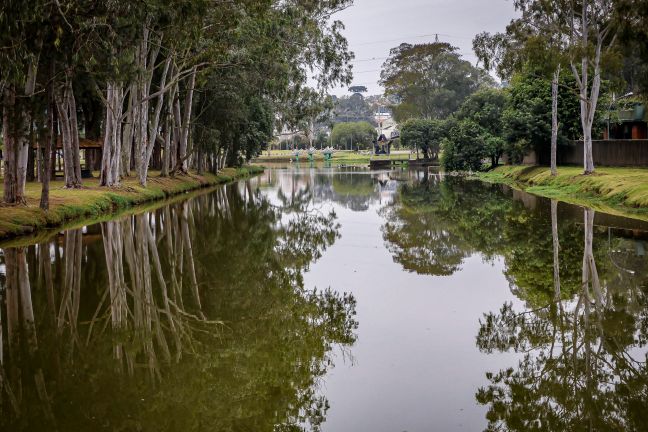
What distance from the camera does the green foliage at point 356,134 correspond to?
6216 inches

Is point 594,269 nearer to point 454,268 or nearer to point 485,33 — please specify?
point 454,268

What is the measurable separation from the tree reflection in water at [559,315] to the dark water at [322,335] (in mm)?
36

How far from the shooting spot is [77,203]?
2833cm

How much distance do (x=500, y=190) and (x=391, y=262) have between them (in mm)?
30978

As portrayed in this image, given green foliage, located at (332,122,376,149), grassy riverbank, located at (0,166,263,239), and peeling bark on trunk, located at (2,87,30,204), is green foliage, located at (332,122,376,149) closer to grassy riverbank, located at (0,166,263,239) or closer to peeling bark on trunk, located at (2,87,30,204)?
grassy riverbank, located at (0,166,263,239)

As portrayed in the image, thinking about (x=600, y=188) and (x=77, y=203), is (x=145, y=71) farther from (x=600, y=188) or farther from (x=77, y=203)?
(x=600, y=188)

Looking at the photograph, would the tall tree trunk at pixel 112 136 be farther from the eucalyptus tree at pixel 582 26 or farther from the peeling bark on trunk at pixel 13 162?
the eucalyptus tree at pixel 582 26

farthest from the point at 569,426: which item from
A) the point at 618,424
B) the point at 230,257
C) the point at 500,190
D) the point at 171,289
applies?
the point at 500,190

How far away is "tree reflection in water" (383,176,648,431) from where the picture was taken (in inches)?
296

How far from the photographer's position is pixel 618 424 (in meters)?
6.94

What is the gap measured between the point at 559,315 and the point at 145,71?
23727 mm

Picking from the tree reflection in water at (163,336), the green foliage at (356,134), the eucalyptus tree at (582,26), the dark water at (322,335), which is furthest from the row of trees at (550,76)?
the green foliage at (356,134)

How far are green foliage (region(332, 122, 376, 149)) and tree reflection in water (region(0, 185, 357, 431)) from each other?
139m

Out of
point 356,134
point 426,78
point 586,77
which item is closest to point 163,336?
point 586,77
